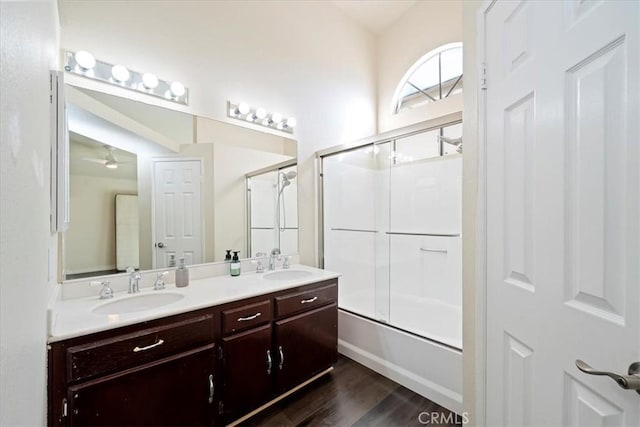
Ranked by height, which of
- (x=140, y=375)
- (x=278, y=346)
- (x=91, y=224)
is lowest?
(x=278, y=346)

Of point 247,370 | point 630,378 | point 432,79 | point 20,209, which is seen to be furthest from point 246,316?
point 432,79

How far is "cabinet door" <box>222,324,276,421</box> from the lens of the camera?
1539 millimetres

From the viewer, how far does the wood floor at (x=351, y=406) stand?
1723 millimetres

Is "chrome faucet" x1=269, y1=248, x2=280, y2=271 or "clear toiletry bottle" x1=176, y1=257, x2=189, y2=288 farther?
"chrome faucet" x1=269, y1=248, x2=280, y2=271

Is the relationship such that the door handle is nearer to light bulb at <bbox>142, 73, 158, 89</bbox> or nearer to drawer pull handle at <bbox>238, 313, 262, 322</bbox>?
drawer pull handle at <bbox>238, 313, 262, 322</bbox>

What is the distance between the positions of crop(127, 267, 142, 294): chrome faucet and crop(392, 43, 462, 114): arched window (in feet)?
9.92

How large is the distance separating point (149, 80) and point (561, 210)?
225 cm

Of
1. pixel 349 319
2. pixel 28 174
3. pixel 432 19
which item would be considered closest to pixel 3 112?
pixel 28 174

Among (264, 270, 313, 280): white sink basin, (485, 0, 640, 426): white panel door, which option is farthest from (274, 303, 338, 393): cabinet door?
(485, 0, 640, 426): white panel door

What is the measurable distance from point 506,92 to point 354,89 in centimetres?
234

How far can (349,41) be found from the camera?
3115mm

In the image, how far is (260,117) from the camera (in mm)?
2359

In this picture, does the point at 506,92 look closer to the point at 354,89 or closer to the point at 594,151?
the point at 594,151

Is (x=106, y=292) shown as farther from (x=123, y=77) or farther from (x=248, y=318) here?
(x=123, y=77)
